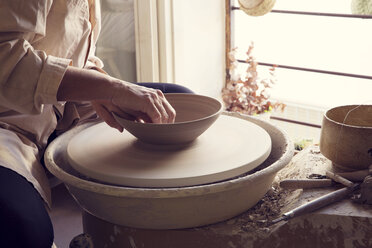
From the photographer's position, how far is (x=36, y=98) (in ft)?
4.84

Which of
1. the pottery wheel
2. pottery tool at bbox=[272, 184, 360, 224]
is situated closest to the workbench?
pottery tool at bbox=[272, 184, 360, 224]

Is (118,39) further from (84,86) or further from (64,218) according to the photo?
(84,86)

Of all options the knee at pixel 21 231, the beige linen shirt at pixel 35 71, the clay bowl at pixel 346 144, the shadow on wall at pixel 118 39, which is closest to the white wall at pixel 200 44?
the shadow on wall at pixel 118 39

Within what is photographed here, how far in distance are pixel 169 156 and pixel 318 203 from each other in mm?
428

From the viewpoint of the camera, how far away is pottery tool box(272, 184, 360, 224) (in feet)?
4.57

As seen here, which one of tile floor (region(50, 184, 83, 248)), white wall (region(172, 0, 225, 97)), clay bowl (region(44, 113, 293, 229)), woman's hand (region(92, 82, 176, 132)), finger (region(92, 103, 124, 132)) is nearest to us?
clay bowl (region(44, 113, 293, 229))

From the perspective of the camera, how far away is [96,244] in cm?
154

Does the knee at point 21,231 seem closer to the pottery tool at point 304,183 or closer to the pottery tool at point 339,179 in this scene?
the pottery tool at point 304,183

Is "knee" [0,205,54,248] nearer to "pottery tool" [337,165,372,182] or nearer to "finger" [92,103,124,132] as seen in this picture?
"finger" [92,103,124,132]

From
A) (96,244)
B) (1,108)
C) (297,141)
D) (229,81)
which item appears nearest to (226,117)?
(96,244)

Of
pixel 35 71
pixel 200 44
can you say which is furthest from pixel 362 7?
pixel 35 71

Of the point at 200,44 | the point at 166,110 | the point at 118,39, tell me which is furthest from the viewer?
the point at 200,44

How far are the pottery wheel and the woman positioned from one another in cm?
9

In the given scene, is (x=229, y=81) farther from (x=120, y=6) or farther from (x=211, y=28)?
(x=120, y=6)
